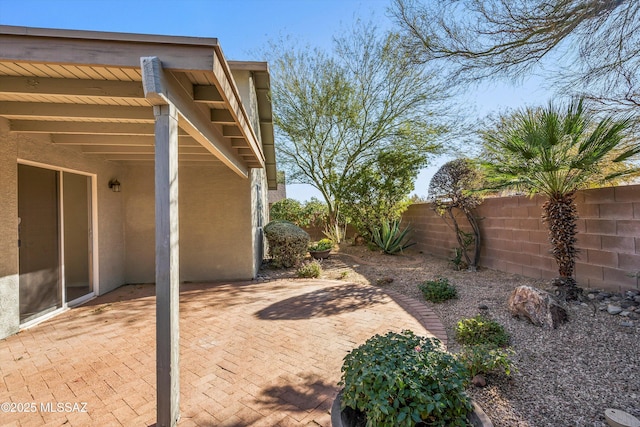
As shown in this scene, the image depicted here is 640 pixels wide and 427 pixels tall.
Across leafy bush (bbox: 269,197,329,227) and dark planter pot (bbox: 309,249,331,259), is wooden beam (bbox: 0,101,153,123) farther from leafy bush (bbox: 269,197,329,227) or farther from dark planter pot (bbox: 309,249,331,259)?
leafy bush (bbox: 269,197,329,227)

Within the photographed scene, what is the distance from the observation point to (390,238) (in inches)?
399

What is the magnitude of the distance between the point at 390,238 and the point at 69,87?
8840 millimetres

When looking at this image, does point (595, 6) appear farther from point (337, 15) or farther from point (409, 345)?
point (337, 15)

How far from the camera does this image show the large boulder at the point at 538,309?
3.95 m

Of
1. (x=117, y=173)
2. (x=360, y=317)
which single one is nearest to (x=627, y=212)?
(x=360, y=317)

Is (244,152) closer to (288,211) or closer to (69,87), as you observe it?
(69,87)

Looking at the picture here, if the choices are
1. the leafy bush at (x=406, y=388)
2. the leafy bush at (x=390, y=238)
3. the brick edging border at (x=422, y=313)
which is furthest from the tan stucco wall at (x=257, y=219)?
the leafy bush at (x=406, y=388)

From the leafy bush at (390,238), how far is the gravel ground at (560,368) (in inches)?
180

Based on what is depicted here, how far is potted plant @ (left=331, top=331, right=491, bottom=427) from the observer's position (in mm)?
1768

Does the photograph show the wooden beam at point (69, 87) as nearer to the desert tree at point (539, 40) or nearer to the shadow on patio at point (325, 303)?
the shadow on patio at point (325, 303)

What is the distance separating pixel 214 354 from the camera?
3602 mm

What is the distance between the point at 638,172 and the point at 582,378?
10.8 feet

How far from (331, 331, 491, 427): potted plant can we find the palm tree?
12.7 feet

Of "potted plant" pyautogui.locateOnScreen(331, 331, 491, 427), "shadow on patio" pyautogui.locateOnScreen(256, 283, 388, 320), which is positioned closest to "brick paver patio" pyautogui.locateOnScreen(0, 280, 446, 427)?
"shadow on patio" pyautogui.locateOnScreen(256, 283, 388, 320)
